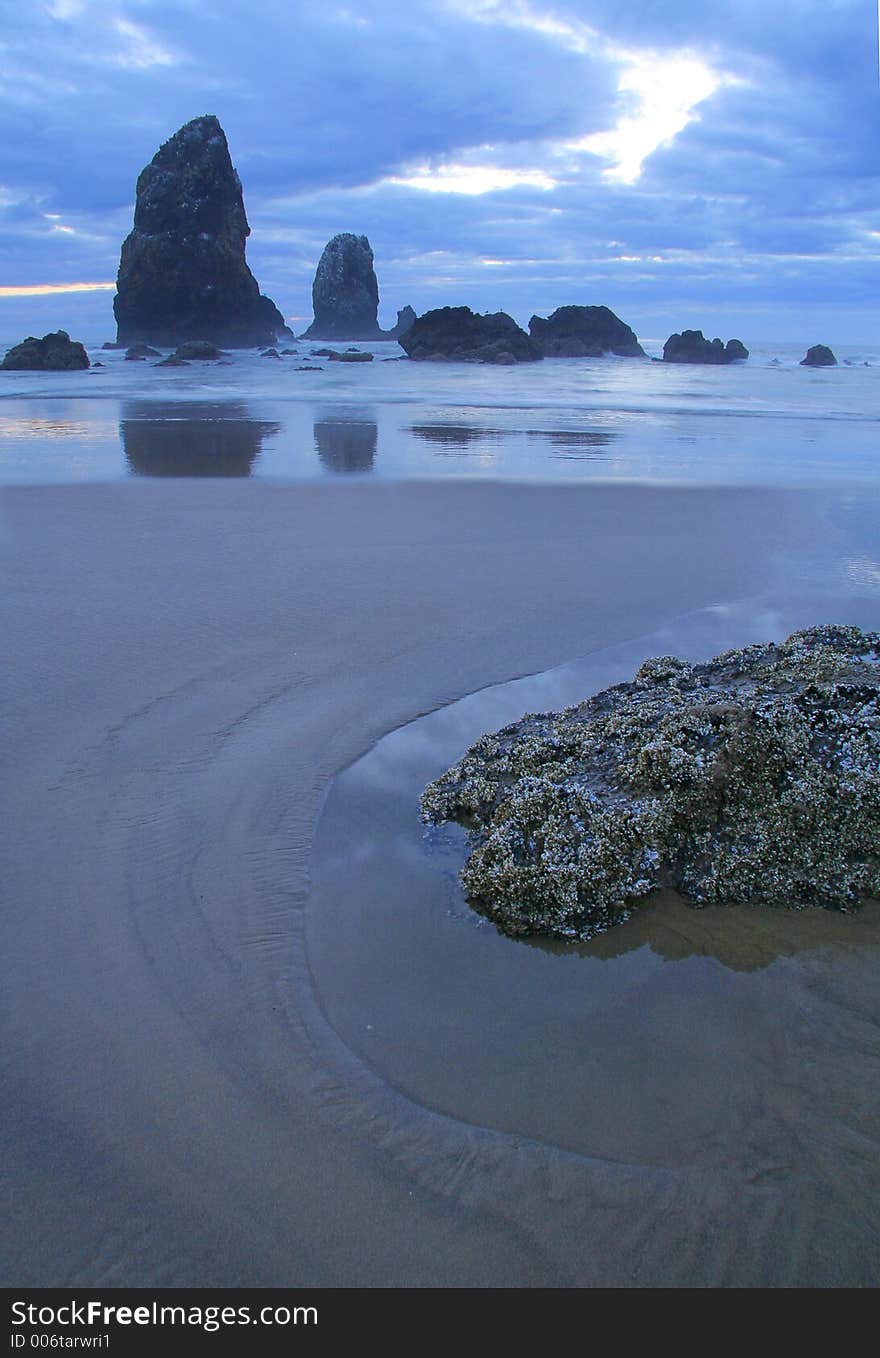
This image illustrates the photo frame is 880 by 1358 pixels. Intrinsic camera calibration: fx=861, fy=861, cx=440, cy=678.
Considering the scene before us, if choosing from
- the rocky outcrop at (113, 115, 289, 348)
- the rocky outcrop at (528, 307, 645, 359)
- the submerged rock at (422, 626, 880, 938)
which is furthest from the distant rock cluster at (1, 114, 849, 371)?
the submerged rock at (422, 626, 880, 938)

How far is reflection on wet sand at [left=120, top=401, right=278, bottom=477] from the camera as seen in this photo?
10367mm

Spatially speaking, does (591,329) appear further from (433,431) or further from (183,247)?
(433,431)

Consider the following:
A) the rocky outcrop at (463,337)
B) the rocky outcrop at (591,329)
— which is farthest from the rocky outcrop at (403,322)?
the rocky outcrop at (463,337)

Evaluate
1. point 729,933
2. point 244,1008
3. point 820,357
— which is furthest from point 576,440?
point 820,357

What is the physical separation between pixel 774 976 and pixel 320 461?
9682 millimetres

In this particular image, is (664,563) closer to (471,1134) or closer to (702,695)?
(702,695)

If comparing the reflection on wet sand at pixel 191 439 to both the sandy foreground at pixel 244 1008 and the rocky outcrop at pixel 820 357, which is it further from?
the rocky outcrop at pixel 820 357

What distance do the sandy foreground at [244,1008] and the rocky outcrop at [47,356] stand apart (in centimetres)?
3219

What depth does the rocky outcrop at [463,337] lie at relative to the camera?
48625 mm

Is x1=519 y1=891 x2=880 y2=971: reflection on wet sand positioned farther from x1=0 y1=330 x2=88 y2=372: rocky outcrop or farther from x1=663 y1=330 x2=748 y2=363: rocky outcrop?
x1=663 y1=330 x2=748 y2=363: rocky outcrop

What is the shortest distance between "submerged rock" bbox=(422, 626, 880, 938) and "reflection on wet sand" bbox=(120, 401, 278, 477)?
7.93 m
